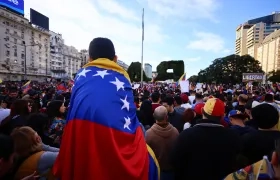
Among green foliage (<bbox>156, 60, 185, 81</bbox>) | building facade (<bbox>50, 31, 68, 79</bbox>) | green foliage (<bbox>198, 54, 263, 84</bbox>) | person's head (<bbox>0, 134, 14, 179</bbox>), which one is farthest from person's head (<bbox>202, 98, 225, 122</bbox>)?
green foliage (<bbox>156, 60, 185, 81</bbox>)

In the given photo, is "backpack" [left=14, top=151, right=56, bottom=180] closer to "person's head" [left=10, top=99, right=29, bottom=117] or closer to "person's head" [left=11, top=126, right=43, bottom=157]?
"person's head" [left=11, top=126, right=43, bottom=157]

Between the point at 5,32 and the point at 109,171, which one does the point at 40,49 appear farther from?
the point at 109,171

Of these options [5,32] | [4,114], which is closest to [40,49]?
[5,32]

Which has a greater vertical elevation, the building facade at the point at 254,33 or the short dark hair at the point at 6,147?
the building facade at the point at 254,33

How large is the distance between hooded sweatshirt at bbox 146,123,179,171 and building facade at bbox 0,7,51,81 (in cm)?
6378

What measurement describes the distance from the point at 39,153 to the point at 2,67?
7854 centimetres

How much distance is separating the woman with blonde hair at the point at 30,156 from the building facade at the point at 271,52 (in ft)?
433

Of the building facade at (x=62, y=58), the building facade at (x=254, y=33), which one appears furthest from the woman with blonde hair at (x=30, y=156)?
the building facade at (x=254, y=33)

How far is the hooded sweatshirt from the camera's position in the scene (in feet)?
13.4

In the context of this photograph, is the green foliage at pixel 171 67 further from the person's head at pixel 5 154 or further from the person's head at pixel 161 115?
the person's head at pixel 5 154

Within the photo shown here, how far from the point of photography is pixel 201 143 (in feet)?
10.2

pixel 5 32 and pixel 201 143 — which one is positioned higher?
pixel 5 32

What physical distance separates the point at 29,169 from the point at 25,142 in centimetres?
27

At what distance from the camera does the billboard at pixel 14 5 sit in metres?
64.1
